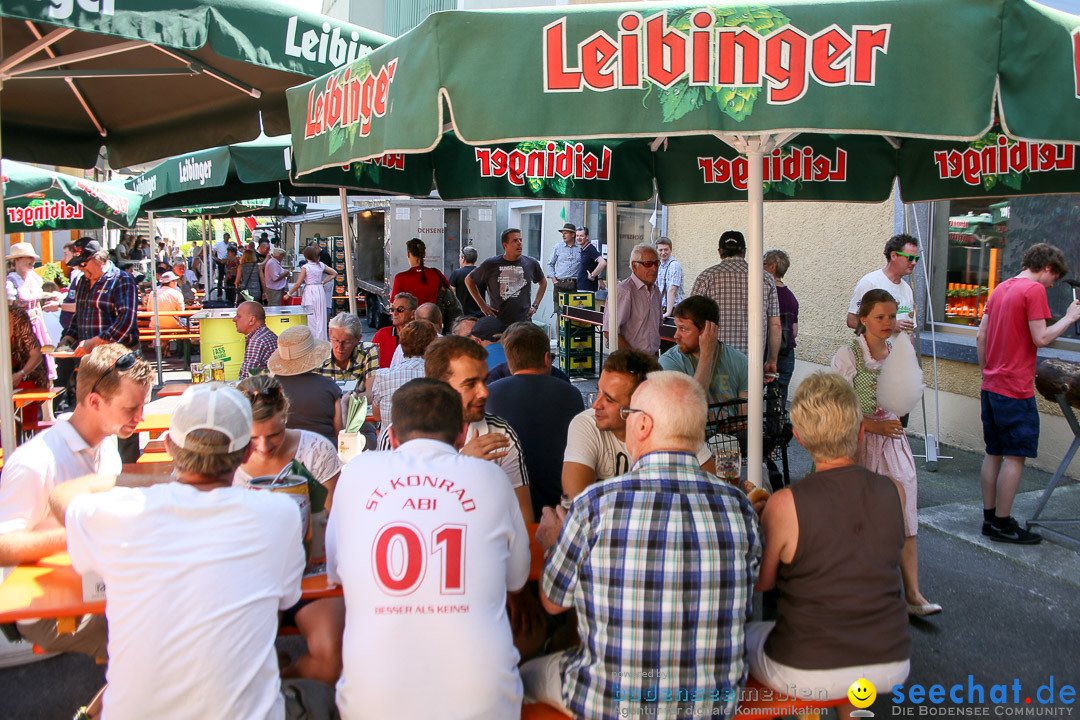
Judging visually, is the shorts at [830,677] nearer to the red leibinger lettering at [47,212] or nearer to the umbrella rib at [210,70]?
the umbrella rib at [210,70]

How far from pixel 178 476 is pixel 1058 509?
5652 mm

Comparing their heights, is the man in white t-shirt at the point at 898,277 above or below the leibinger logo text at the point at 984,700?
above

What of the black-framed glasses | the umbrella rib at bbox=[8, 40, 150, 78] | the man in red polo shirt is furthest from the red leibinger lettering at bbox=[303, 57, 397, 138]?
the man in red polo shirt

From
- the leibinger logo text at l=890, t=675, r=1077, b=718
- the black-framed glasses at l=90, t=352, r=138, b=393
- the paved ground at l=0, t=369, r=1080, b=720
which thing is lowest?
the leibinger logo text at l=890, t=675, r=1077, b=718

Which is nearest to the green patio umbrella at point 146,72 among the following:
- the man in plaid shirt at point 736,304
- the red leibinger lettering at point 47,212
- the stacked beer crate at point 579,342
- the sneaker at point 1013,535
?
the man in plaid shirt at point 736,304

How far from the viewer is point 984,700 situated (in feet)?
10.9

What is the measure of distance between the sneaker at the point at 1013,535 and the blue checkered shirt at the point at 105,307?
25.5 feet

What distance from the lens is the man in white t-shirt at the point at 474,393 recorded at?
10.8 ft

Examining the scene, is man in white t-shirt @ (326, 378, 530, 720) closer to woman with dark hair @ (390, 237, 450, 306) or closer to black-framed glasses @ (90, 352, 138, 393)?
black-framed glasses @ (90, 352, 138, 393)

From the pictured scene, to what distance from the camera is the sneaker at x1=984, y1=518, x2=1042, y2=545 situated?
495 centimetres

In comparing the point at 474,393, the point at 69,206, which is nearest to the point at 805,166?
the point at 474,393

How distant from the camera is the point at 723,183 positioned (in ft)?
18.3

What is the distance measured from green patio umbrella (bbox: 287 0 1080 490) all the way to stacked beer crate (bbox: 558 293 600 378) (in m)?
8.42

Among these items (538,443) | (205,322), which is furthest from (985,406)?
(205,322)
